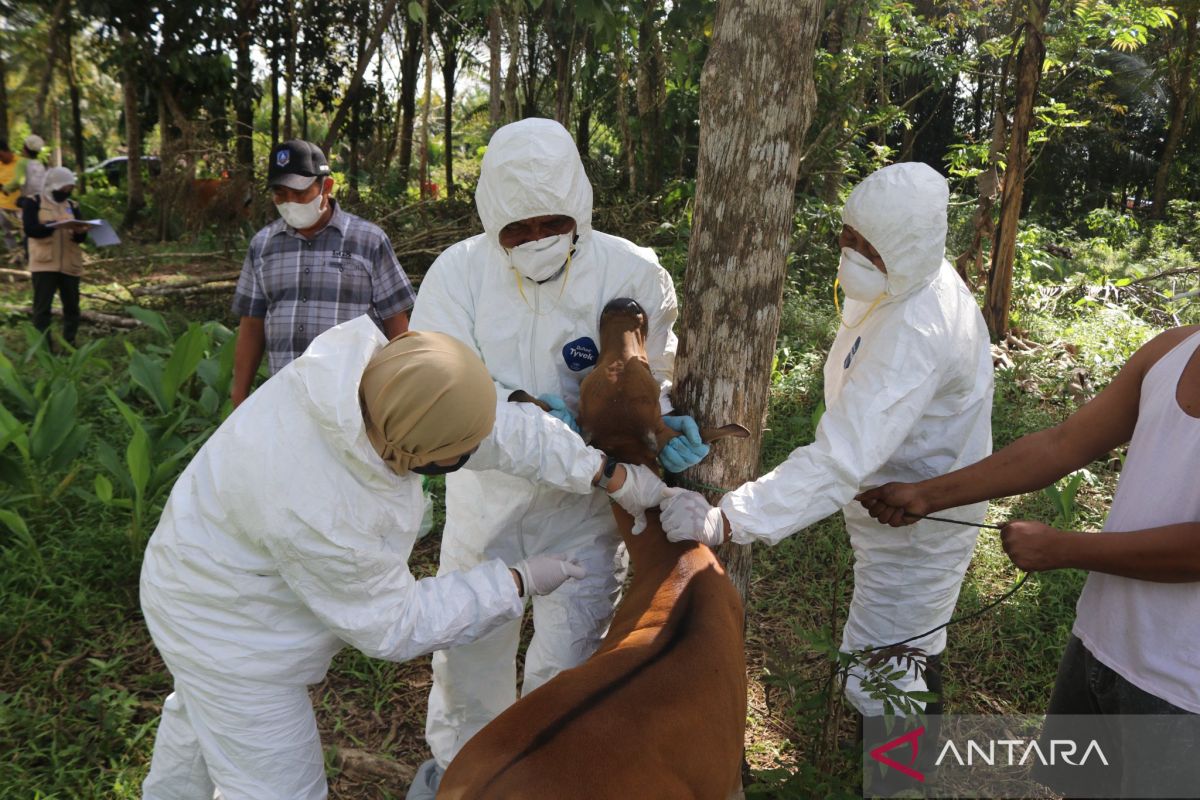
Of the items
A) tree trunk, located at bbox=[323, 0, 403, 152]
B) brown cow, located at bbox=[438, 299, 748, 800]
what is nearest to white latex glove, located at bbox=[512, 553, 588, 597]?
brown cow, located at bbox=[438, 299, 748, 800]

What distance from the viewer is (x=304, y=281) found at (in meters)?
3.96

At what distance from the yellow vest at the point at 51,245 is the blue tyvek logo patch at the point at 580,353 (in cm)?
667

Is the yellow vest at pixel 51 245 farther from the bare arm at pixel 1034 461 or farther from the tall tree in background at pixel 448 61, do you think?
the bare arm at pixel 1034 461

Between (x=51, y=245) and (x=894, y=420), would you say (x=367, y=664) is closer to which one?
(x=894, y=420)

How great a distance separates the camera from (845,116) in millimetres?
8922

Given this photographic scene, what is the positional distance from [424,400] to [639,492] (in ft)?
2.61

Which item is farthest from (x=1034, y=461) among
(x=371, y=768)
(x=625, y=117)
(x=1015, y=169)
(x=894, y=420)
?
(x=625, y=117)

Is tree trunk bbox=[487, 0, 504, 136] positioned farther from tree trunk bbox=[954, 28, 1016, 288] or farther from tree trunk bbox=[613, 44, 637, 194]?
tree trunk bbox=[954, 28, 1016, 288]

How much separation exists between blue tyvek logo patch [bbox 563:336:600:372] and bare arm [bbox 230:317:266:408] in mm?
2235

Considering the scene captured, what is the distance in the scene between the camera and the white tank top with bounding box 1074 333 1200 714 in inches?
73.8

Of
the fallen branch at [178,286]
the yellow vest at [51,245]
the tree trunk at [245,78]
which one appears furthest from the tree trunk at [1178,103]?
the yellow vest at [51,245]

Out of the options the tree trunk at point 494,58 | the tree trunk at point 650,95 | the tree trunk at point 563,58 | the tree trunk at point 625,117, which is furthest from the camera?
the tree trunk at point 625,117

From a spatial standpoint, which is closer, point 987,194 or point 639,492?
point 639,492

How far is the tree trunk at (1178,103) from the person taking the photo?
15.0m
